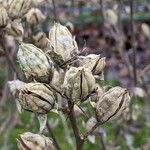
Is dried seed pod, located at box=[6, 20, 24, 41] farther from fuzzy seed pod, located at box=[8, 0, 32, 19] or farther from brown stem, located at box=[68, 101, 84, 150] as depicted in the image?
brown stem, located at box=[68, 101, 84, 150]

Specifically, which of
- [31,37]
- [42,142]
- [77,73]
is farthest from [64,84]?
[31,37]

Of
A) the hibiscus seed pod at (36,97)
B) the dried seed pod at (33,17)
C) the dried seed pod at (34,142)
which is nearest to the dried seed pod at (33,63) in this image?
the hibiscus seed pod at (36,97)

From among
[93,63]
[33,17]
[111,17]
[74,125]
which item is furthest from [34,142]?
[111,17]

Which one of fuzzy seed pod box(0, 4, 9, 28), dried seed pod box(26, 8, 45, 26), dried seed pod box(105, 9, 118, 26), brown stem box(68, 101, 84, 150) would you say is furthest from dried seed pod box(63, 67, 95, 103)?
dried seed pod box(105, 9, 118, 26)

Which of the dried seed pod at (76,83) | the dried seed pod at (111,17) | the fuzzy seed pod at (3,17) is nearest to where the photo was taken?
the dried seed pod at (76,83)

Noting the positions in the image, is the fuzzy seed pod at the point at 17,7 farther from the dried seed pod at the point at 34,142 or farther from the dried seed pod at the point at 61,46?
the dried seed pod at the point at 34,142

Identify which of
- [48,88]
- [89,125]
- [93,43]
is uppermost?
[48,88]

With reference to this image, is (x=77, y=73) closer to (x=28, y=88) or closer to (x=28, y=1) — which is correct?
(x=28, y=88)
